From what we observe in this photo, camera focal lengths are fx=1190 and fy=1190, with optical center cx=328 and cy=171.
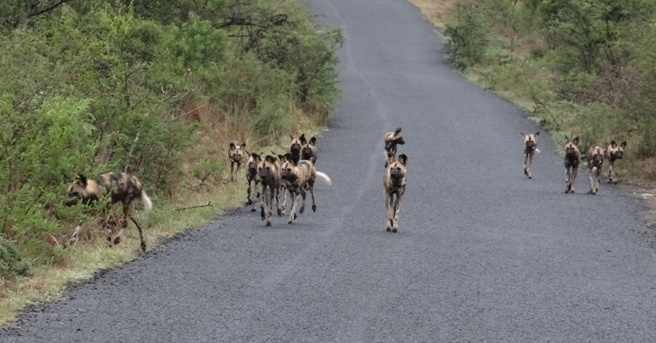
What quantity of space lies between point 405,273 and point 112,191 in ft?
11.8

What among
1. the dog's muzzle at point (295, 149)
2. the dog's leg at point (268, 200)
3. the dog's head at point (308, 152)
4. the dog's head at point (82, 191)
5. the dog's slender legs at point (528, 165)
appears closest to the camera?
the dog's head at point (82, 191)

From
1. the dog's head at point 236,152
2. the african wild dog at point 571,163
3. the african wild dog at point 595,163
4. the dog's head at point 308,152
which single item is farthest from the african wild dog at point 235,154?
the african wild dog at point 595,163

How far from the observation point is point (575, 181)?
24094 mm

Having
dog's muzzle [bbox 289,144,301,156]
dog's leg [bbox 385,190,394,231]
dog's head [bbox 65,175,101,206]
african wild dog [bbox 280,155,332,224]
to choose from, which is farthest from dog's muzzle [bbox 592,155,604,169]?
→ dog's head [bbox 65,175,101,206]

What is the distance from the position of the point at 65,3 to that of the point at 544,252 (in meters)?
9.45

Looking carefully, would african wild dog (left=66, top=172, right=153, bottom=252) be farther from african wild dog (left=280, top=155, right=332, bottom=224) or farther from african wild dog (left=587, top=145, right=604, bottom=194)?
african wild dog (left=587, top=145, right=604, bottom=194)

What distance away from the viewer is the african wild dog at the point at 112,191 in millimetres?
13266

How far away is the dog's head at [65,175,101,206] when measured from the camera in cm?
1316

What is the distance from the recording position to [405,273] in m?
13.1

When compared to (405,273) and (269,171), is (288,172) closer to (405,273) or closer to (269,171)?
(269,171)

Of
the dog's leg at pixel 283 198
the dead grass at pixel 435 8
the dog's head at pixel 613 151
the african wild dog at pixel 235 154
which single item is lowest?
the dog's leg at pixel 283 198

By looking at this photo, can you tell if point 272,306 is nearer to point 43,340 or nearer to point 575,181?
point 43,340

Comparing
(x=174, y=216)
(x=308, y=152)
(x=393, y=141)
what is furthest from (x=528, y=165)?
(x=174, y=216)

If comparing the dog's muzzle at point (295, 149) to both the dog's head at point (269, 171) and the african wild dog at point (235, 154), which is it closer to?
the african wild dog at point (235, 154)
